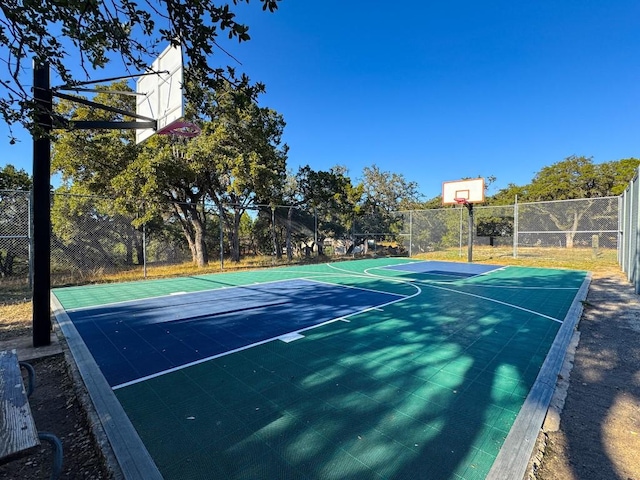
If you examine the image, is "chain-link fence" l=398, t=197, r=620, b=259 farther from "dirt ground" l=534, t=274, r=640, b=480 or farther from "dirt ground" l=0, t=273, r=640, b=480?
"dirt ground" l=0, t=273, r=640, b=480

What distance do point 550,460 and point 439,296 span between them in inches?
202

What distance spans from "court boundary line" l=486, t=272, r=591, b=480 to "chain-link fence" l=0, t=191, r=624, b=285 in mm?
6896

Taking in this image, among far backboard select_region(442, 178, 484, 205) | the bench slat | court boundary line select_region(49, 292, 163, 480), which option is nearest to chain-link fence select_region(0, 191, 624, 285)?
far backboard select_region(442, 178, 484, 205)

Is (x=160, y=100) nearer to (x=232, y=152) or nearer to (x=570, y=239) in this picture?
(x=232, y=152)

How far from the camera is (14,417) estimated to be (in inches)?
63.7

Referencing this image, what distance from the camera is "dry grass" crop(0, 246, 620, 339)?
5.48m

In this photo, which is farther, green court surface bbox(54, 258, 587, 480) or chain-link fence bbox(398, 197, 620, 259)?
chain-link fence bbox(398, 197, 620, 259)

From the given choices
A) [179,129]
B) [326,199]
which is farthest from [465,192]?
[179,129]

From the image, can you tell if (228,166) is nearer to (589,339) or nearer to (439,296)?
(439,296)

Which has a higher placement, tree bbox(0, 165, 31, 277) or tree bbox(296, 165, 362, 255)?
tree bbox(296, 165, 362, 255)

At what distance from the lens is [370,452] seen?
6.56 ft

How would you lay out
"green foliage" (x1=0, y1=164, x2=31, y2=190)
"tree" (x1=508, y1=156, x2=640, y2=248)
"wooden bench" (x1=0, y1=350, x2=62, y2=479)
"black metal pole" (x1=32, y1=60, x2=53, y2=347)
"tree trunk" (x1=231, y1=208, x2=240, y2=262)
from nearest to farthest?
"wooden bench" (x1=0, y1=350, x2=62, y2=479), "black metal pole" (x1=32, y1=60, x2=53, y2=347), "green foliage" (x1=0, y1=164, x2=31, y2=190), "tree trunk" (x1=231, y1=208, x2=240, y2=262), "tree" (x1=508, y1=156, x2=640, y2=248)

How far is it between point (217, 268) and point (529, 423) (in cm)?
1152

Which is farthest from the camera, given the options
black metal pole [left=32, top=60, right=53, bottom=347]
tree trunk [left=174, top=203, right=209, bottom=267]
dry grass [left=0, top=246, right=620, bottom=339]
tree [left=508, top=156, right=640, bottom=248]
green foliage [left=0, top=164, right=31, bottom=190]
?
tree [left=508, top=156, right=640, bottom=248]
